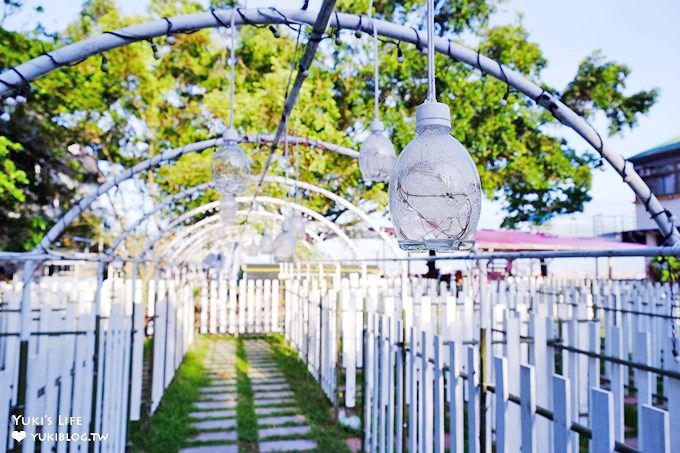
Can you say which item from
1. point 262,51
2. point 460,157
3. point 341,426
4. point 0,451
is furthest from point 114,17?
point 460,157

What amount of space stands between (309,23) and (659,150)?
2109 cm

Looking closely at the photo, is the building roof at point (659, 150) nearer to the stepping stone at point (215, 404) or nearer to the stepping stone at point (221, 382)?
the stepping stone at point (221, 382)

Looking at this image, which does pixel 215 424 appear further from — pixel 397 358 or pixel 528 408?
pixel 528 408

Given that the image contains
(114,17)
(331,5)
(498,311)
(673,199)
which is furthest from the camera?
(673,199)

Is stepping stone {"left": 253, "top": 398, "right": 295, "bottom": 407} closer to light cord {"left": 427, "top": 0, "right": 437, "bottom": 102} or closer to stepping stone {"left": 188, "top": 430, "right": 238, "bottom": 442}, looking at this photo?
stepping stone {"left": 188, "top": 430, "right": 238, "bottom": 442}

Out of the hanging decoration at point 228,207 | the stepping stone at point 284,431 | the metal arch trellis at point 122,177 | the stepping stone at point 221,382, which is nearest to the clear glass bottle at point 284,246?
the hanging decoration at point 228,207

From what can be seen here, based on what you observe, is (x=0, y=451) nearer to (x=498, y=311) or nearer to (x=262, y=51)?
(x=498, y=311)

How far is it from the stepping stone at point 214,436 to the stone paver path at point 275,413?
243 mm

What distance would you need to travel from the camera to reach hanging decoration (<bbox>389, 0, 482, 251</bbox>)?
46.0 inches

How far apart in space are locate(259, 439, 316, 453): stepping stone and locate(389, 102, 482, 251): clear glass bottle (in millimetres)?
3467

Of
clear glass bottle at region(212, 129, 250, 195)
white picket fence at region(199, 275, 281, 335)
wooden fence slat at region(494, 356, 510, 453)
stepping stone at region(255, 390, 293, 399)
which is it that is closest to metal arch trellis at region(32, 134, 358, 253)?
clear glass bottle at region(212, 129, 250, 195)

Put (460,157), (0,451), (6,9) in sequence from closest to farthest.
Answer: (460,157) < (0,451) < (6,9)

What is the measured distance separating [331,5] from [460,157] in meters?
0.82

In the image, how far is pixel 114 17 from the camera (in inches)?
408
